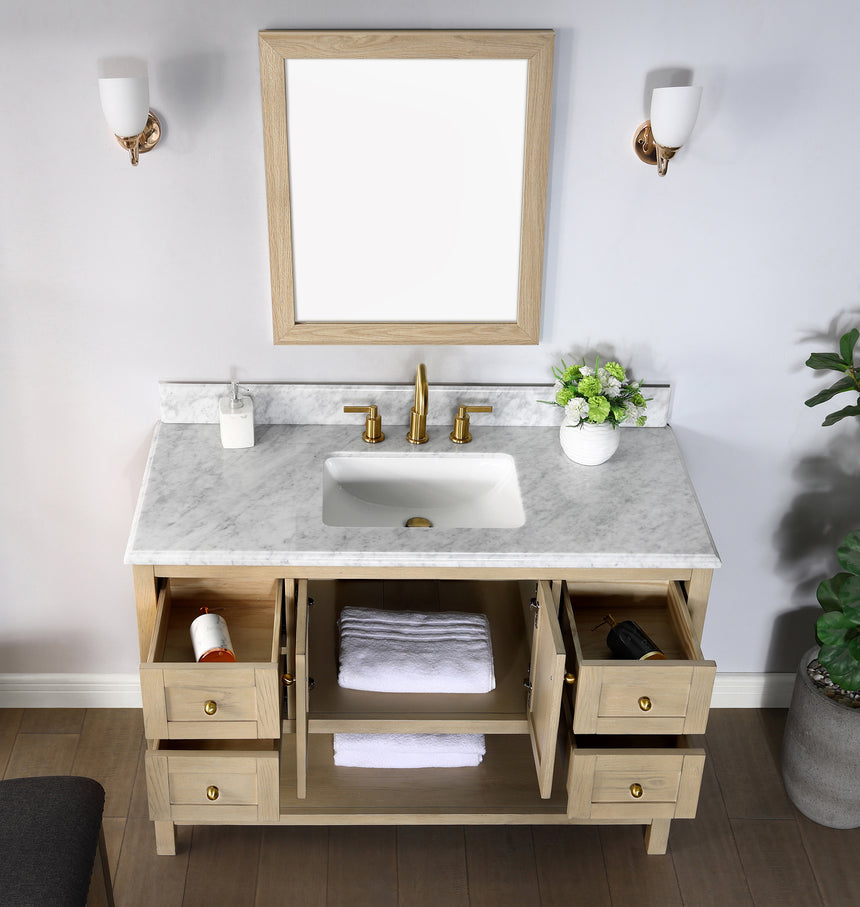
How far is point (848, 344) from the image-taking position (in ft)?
6.88

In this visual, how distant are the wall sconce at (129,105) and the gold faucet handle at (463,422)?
2.73 feet

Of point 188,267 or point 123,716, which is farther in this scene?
point 123,716

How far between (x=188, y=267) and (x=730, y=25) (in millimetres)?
1172

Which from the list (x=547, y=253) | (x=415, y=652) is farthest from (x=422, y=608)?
(x=547, y=253)

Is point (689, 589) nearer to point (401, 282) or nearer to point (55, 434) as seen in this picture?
point (401, 282)

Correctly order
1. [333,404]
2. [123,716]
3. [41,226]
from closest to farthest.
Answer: [41,226]
[333,404]
[123,716]

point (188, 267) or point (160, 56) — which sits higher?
point (160, 56)

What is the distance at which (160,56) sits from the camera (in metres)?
1.91

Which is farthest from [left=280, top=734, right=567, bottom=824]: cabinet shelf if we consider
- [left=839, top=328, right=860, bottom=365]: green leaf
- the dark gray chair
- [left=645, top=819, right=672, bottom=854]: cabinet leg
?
[left=839, top=328, right=860, bottom=365]: green leaf

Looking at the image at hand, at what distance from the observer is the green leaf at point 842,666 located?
2.05m

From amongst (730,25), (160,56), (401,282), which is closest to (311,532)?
(401,282)

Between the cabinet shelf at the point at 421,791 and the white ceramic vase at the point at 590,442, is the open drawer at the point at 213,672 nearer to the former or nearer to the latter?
the cabinet shelf at the point at 421,791

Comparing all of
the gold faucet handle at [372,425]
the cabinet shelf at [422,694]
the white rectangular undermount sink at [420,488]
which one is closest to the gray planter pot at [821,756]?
the cabinet shelf at [422,694]

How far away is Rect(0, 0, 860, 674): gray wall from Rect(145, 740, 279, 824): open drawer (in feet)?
2.01
